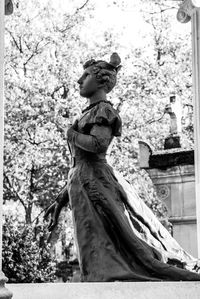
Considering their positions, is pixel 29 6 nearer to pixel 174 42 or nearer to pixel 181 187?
pixel 174 42

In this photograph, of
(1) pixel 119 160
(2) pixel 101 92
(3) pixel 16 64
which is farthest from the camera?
(3) pixel 16 64

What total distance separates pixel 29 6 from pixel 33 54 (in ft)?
5.41

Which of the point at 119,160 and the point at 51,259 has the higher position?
the point at 119,160

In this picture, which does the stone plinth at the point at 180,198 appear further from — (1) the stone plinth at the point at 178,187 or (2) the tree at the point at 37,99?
(2) the tree at the point at 37,99

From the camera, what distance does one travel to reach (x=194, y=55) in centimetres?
841

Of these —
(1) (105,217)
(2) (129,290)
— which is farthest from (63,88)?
(2) (129,290)

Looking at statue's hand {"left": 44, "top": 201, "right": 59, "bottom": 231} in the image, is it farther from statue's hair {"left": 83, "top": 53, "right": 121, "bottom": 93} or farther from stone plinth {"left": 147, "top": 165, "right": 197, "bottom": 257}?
stone plinth {"left": 147, "top": 165, "right": 197, "bottom": 257}

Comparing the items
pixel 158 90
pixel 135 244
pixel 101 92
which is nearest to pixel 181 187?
pixel 101 92

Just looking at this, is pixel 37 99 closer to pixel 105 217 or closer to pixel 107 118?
pixel 107 118

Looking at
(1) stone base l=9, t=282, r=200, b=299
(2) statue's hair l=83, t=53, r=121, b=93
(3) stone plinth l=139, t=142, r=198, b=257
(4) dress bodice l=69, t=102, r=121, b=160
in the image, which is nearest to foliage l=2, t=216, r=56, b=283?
(3) stone plinth l=139, t=142, r=198, b=257

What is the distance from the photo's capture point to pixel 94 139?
6.71m

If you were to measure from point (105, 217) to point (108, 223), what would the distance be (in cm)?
6

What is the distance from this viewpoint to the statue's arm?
6719mm

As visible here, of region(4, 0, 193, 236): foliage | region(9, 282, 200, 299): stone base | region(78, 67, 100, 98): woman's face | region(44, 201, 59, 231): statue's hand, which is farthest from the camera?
region(4, 0, 193, 236): foliage
